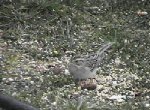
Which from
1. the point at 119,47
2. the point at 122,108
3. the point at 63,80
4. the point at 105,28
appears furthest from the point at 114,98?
the point at 105,28

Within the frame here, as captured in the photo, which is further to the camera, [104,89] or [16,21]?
[16,21]

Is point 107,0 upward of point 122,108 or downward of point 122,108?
upward

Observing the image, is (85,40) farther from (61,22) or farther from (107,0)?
(107,0)

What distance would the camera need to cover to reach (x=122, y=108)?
3.64 m

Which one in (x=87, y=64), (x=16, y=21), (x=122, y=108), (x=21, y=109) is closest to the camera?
(x=21, y=109)

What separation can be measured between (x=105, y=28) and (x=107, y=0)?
651 mm

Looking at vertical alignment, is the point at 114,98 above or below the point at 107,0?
below

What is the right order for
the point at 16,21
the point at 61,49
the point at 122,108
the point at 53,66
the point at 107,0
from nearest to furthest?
the point at 122,108
the point at 53,66
the point at 61,49
the point at 16,21
the point at 107,0

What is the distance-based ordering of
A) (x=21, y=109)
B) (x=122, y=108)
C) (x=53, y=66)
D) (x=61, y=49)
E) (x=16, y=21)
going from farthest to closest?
(x=16, y=21)
(x=61, y=49)
(x=53, y=66)
(x=122, y=108)
(x=21, y=109)

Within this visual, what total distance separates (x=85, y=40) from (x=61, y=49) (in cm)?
32

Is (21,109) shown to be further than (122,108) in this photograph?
No

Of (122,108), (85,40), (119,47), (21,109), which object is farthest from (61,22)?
(21,109)

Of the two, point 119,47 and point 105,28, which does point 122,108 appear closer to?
point 119,47

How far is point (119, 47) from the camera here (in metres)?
4.58
